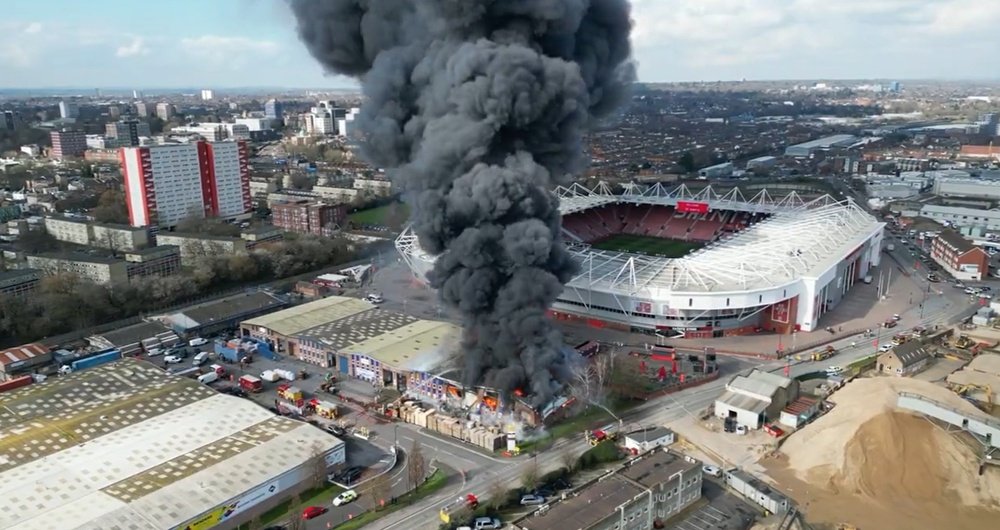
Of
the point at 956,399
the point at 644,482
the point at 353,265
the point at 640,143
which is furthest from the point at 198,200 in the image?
the point at 640,143

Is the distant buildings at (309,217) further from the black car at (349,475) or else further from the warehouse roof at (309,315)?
the black car at (349,475)

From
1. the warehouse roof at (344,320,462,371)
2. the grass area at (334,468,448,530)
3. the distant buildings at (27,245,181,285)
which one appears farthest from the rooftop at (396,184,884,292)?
the grass area at (334,468,448,530)

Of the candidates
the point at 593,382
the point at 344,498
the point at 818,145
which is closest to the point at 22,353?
the point at 344,498

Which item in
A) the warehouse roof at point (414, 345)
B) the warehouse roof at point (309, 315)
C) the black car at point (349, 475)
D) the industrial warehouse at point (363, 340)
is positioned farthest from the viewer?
the warehouse roof at point (309, 315)

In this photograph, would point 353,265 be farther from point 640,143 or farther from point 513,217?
point 640,143

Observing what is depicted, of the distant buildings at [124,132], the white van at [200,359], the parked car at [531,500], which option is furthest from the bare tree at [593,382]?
the distant buildings at [124,132]

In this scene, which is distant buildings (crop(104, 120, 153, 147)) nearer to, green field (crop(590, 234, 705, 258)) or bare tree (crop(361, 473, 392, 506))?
green field (crop(590, 234, 705, 258))

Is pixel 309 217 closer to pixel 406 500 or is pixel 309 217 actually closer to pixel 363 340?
pixel 363 340
